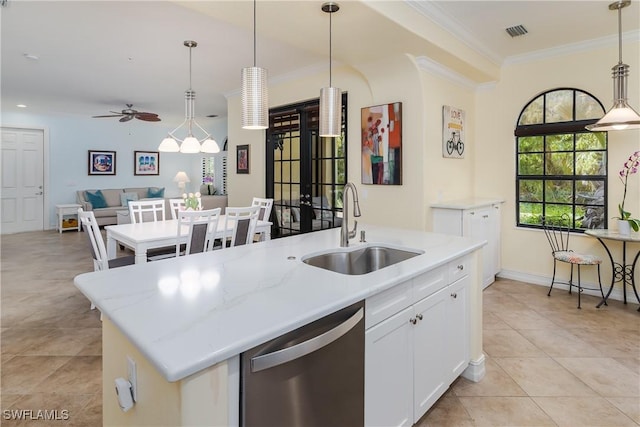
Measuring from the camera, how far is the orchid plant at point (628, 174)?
11.8 feet

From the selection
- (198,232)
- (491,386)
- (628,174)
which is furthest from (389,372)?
(628,174)

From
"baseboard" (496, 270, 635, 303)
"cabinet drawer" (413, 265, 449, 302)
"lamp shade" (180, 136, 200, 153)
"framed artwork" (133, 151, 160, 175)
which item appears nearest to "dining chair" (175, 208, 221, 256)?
"lamp shade" (180, 136, 200, 153)

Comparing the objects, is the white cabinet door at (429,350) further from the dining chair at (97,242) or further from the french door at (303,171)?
the french door at (303,171)

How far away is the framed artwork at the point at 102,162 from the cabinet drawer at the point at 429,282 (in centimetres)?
952

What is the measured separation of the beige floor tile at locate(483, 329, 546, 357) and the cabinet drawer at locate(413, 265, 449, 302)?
1.20m

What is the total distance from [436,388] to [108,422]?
153 cm

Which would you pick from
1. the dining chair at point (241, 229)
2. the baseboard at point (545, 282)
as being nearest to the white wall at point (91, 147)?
the dining chair at point (241, 229)

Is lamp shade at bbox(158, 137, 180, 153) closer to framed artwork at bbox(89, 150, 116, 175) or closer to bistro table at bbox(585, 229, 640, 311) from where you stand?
bistro table at bbox(585, 229, 640, 311)

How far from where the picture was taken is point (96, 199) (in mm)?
8609

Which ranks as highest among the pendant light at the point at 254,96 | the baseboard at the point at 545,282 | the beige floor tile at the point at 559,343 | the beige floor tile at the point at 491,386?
the pendant light at the point at 254,96

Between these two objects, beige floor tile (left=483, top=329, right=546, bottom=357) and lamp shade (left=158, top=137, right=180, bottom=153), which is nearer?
beige floor tile (left=483, top=329, right=546, bottom=357)

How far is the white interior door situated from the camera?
8086 mm

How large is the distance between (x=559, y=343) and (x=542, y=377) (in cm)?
64

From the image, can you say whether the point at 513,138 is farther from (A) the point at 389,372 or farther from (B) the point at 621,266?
(A) the point at 389,372
